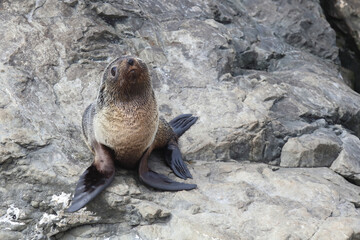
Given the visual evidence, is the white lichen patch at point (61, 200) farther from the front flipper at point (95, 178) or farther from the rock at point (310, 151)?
the rock at point (310, 151)

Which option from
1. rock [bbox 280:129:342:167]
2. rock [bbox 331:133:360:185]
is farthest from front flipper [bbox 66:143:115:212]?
rock [bbox 331:133:360:185]

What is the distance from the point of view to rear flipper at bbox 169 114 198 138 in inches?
223

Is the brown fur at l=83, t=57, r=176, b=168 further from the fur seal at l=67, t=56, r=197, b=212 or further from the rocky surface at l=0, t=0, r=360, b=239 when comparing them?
the rocky surface at l=0, t=0, r=360, b=239

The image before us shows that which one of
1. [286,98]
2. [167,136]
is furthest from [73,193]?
[286,98]

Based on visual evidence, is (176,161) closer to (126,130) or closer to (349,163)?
(126,130)

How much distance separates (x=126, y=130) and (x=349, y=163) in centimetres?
268

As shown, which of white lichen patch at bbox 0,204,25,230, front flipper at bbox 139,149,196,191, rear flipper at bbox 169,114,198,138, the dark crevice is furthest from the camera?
the dark crevice

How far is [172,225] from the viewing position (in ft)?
14.2

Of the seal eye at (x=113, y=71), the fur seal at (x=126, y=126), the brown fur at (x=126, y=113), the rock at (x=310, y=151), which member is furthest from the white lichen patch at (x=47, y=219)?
the rock at (x=310, y=151)

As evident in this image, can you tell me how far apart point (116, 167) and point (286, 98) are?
2600mm

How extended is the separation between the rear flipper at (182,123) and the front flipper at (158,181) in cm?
85

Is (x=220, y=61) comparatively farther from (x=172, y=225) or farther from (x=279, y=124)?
(x=172, y=225)

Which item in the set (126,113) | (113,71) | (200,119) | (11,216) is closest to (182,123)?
(200,119)

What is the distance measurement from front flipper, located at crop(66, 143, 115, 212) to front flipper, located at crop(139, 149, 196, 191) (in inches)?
11.4
